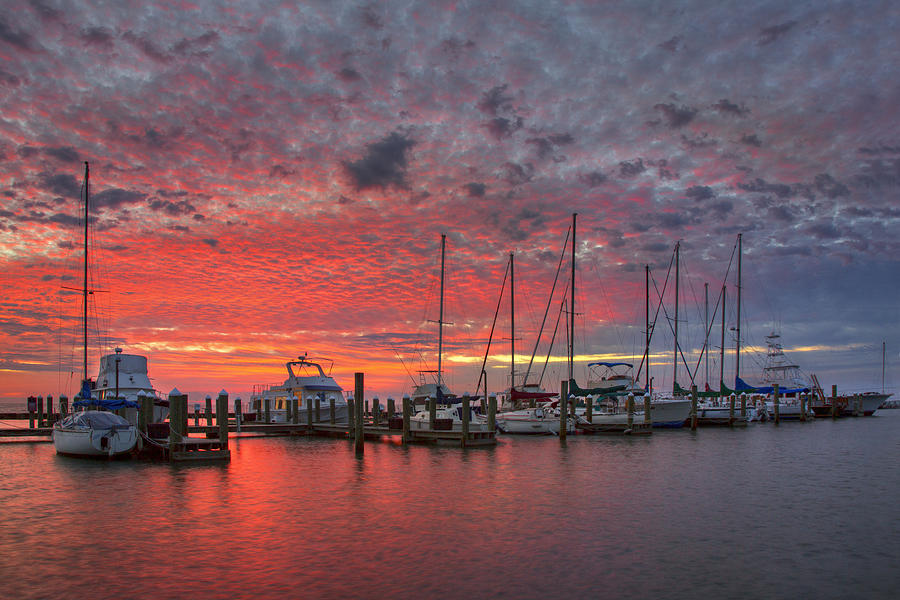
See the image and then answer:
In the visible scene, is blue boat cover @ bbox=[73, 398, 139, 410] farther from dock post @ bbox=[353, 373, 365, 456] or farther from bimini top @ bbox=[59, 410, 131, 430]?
dock post @ bbox=[353, 373, 365, 456]

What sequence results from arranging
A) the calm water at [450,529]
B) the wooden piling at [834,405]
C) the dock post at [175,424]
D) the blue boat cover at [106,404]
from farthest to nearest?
the wooden piling at [834,405] < the blue boat cover at [106,404] < the dock post at [175,424] < the calm water at [450,529]

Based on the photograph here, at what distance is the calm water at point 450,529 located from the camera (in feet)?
37.6

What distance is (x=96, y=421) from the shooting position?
101 feet

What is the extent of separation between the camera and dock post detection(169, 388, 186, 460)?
28703 mm

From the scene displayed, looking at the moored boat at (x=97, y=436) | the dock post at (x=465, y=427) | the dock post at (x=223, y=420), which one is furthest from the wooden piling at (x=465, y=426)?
the moored boat at (x=97, y=436)

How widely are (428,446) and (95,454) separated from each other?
17.3 metres

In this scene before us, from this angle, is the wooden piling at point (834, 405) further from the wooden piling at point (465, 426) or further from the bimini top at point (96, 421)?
the bimini top at point (96, 421)

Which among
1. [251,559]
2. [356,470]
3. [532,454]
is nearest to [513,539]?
[251,559]

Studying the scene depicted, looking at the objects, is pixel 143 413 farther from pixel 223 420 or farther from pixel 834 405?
pixel 834 405

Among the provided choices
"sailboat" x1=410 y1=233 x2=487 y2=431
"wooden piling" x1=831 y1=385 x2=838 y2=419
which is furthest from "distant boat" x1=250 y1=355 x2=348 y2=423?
"wooden piling" x1=831 y1=385 x2=838 y2=419

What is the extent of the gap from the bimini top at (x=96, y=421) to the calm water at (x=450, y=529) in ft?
5.97

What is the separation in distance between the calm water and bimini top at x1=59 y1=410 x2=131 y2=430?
182cm

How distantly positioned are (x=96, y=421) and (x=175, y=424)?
485 cm

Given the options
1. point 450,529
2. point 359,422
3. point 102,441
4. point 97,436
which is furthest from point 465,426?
point 450,529
